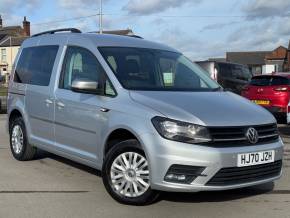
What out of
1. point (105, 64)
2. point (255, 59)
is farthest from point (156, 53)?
point (255, 59)

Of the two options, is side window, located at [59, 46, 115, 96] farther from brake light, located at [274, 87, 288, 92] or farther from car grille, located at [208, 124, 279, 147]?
brake light, located at [274, 87, 288, 92]

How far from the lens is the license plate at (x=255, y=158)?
5.32m

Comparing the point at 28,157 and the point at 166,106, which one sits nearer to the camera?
the point at 166,106

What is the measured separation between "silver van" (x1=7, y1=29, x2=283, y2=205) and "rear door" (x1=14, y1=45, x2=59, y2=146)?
15mm

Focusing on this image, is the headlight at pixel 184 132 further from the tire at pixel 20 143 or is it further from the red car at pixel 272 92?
the red car at pixel 272 92

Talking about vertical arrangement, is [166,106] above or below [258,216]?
above

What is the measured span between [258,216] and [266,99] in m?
9.41

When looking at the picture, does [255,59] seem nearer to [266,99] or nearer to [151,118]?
[266,99]

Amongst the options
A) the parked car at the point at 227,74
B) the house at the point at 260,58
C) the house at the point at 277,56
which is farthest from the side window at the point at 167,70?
the house at the point at 277,56

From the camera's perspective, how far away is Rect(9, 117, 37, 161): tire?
8.10 meters

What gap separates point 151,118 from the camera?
5.33m

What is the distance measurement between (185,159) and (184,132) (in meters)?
0.27

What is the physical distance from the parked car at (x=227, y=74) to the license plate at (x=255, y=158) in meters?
14.6

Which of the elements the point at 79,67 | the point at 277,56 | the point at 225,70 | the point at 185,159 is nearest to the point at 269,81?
the point at 225,70
